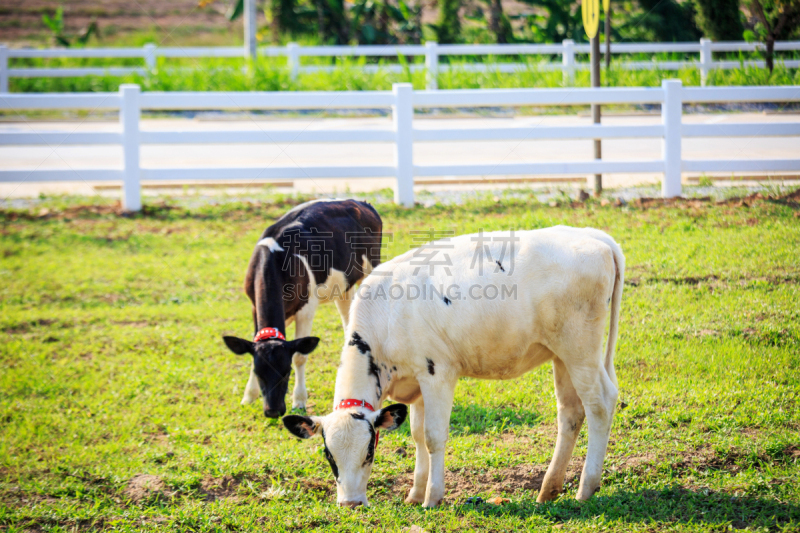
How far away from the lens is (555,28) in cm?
2411

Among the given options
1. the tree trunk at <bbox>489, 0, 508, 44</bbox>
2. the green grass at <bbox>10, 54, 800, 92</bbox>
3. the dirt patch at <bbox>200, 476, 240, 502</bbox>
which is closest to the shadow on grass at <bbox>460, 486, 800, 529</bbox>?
the dirt patch at <bbox>200, 476, 240, 502</bbox>

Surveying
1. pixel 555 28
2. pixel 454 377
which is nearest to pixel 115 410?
pixel 454 377

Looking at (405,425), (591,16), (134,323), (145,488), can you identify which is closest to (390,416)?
(405,425)

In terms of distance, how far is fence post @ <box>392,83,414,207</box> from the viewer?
434 inches

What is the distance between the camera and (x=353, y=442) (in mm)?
4355

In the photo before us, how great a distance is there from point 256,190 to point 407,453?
770cm

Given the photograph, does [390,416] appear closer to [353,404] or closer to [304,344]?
[353,404]

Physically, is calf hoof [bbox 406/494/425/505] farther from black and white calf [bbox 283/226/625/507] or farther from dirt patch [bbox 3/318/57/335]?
dirt patch [bbox 3/318/57/335]

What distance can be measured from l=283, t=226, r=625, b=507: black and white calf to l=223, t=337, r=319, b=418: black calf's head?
1003 millimetres

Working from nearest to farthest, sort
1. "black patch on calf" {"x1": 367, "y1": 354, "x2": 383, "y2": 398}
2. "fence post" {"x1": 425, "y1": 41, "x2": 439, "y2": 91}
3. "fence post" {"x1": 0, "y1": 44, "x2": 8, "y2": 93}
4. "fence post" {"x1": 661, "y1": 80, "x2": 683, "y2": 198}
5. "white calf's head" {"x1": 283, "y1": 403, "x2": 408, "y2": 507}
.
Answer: "white calf's head" {"x1": 283, "y1": 403, "x2": 408, "y2": 507}
"black patch on calf" {"x1": 367, "y1": 354, "x2": 383, "y2": 398}
"fence post" {"x1": 661, "y1": 80, "x2": 683, "y2": 198}
"fence post" {"x1": 425, "y1": 41, "x2": 439, "y2": 91}
"fence post" {"x1": 0, "y1": 44, "x2": 8, "y2": 93}

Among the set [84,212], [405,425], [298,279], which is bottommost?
[405,425]

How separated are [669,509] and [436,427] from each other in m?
1.47

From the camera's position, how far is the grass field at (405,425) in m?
4.53

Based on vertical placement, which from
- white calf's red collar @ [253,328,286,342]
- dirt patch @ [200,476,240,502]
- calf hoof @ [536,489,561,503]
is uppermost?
white calf's red collar @ [253,328,286,342]
